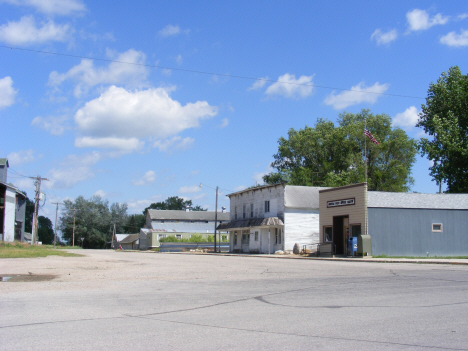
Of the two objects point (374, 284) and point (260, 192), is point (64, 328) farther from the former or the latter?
point (260, 192)

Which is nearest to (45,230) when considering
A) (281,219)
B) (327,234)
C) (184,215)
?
(184,215)

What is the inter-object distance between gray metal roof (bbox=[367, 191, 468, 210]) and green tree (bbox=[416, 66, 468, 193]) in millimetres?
14664

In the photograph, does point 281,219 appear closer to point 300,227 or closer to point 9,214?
point 300,227

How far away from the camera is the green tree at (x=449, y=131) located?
150ft

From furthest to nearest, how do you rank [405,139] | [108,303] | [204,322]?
[405,139] < [108,303] < [204,322]

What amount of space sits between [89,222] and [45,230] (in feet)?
146

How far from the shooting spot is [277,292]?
38.2 ft

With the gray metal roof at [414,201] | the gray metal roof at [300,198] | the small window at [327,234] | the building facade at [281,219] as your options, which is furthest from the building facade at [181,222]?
the gray metal roof at [414,201]

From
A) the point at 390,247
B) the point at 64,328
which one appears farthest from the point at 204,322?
the point at 390,247

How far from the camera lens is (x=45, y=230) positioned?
5610 inches

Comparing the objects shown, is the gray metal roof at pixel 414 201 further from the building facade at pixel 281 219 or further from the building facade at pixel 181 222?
the building facade at pixel 181 222

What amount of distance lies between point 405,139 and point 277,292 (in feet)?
189

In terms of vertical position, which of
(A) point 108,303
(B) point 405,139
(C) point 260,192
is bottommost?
(A) point 108,303

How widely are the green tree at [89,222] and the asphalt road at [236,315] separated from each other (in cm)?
9574
